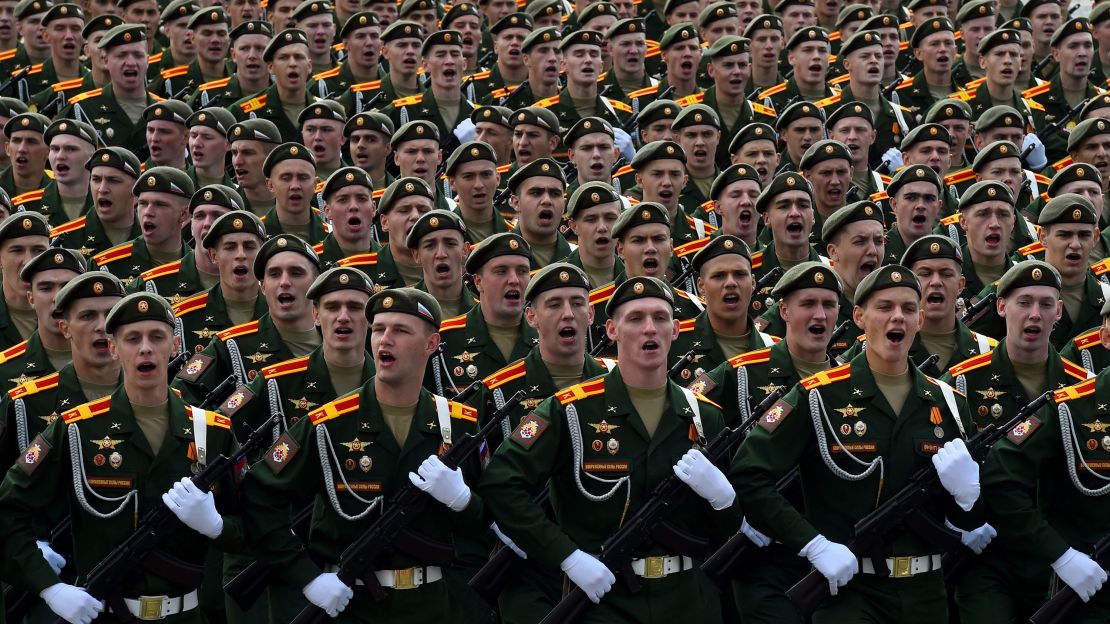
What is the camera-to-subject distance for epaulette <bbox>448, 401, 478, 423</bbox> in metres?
10.1

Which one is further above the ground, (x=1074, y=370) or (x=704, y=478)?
(x=704, y=478)

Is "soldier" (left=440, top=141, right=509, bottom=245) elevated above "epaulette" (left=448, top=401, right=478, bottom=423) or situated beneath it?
situated beneath

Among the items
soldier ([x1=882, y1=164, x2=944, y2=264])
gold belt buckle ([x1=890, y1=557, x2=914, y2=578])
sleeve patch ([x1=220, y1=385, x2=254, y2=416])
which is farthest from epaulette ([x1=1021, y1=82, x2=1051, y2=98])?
sleeve patch ([x1=220, y1=385, x2=254, y2=416])

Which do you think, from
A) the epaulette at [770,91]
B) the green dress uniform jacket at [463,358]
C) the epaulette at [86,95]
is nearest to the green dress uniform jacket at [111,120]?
the epaulette at [86,95]

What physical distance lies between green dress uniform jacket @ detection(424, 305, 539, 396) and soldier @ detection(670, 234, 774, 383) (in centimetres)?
110

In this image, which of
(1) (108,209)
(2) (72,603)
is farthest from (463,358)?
(1) (108,209)

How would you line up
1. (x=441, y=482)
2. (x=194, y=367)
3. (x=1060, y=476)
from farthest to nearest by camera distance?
1. (x=194, y=367)
2. (x=1060, y=476)
3. (x=441, y=482)

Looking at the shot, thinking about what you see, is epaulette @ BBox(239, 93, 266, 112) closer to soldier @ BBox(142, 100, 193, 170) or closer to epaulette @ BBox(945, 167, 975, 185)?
soldier @ BBox(142, 100, 193, 170)

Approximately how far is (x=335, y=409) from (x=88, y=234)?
19.8 feet

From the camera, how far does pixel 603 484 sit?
995cm

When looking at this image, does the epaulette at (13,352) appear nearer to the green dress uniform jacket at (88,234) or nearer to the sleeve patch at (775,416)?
the green dress uniform jacket at (88,234)

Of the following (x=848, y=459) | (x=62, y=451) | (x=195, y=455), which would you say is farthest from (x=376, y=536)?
(x=848, y=459)

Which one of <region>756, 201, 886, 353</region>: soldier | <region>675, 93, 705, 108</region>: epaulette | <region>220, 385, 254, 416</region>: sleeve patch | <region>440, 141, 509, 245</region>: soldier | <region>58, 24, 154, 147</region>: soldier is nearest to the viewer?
<region>220, 385, 254, 416</region>: sleeve patch

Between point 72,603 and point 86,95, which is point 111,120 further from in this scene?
point 72,603
